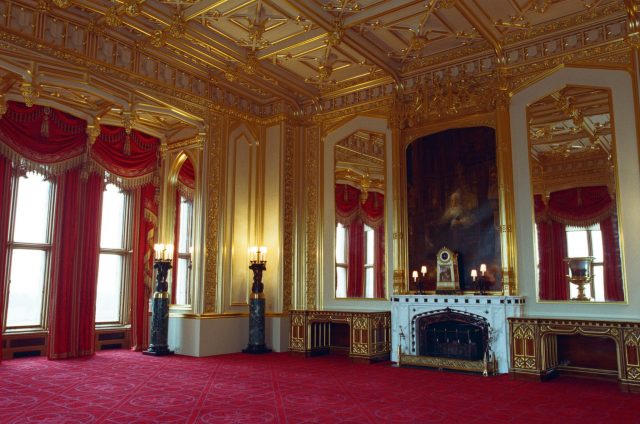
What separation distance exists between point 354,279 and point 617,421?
495 centimetres

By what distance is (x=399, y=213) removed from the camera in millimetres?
8688

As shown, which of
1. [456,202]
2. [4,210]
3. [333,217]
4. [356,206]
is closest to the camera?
[456,202]

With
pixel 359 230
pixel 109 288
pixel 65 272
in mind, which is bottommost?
pixel 109 288

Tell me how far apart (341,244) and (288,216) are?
1127 millimetres

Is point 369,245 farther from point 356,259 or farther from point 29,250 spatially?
point 29,250

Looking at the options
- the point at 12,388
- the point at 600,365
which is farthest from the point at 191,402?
the point at 600,365

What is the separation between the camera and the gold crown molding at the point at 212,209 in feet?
29.2

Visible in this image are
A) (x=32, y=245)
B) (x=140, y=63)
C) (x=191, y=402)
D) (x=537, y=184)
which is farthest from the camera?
(x=32, y=245)

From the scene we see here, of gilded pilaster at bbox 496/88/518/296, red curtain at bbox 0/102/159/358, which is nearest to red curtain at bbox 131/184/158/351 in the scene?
red curtain at bbox 0/102/159/358

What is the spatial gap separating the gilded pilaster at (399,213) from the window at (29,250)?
19.1 feet

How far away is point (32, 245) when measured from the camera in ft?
29.2

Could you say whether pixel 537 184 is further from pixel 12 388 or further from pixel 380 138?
pixel 12 388

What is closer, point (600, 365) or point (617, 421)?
point (617, 421)

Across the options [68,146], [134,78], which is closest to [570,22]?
[134,78]
